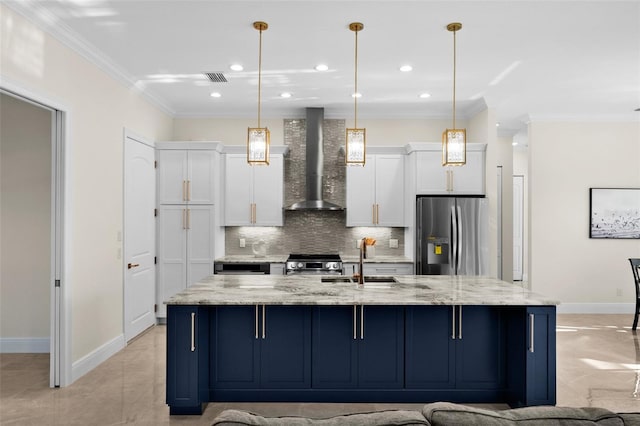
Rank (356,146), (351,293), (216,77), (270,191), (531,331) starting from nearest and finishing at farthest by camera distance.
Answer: (531,331) → (351,293) → (356,146) → (216,77) → (270,191)

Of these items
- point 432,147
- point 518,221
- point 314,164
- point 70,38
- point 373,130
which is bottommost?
point 518,221

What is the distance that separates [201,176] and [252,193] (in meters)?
0.71

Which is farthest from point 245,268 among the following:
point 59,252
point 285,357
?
point 285,357

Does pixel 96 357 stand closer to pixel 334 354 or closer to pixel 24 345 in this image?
pixel 24 345

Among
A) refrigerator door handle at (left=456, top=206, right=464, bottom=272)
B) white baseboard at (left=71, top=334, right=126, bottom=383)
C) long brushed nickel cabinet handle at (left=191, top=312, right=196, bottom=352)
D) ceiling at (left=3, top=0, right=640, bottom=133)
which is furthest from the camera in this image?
refrigerator door handle at (left=456, top=206, right=464, bottom=272)

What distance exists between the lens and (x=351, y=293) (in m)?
3.31

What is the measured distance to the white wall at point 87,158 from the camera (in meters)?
3.35

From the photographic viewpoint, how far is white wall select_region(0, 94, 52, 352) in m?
4.77

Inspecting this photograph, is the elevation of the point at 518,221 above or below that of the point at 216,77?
below

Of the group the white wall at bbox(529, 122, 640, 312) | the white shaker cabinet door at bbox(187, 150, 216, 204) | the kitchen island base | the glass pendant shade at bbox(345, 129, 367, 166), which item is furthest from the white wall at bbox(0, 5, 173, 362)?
the white wall at bbox(529, 122, 640, 312)

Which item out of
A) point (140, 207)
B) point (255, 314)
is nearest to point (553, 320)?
point (255, 314)

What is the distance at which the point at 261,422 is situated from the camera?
1224 mm

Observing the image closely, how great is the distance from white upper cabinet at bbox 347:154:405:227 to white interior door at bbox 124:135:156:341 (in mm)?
2632

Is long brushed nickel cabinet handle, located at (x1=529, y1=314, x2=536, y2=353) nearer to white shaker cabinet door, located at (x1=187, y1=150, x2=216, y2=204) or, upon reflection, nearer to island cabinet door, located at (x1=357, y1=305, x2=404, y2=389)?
island cabinet door, located at (x1=357, y1=305, x2=404, y2=389)
